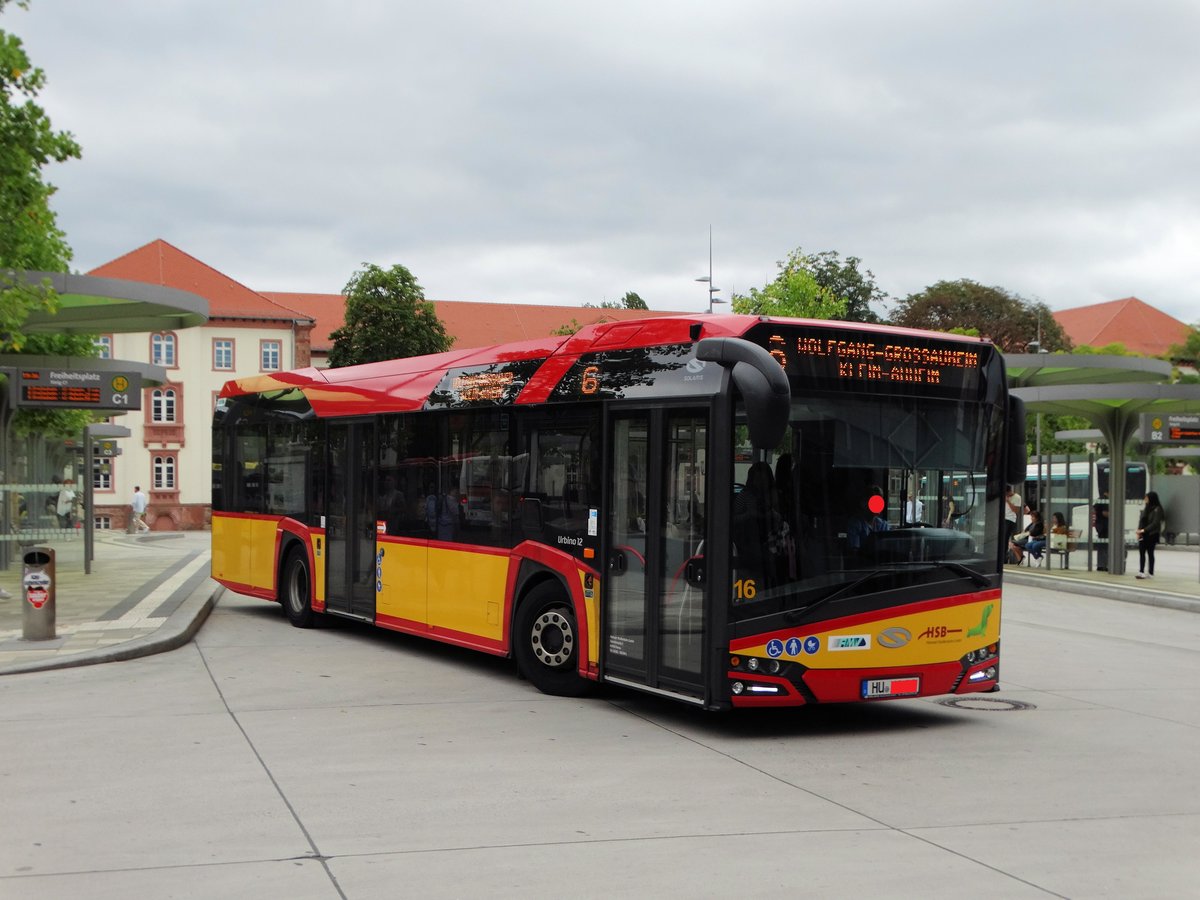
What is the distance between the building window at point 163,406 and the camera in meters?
72.6

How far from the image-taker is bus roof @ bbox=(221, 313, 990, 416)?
9.79 meters

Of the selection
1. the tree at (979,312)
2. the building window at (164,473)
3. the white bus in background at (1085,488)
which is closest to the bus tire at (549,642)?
the white bus in background at (1085,488)

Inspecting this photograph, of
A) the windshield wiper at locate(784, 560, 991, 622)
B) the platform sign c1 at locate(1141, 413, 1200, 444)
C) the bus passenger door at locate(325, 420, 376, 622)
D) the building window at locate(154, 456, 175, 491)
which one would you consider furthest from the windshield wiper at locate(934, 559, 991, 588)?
the building window at locate(154, 456, 175, 491)

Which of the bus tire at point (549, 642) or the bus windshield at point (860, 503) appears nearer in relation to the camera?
the bus windshield at point (860, 503)

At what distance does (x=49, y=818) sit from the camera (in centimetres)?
706

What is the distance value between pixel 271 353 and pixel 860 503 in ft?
224

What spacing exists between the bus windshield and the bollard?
26.7 ft

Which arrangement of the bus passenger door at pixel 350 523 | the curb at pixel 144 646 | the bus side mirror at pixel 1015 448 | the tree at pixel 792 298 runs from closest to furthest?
1. the bus side mirror at pixel 1015 448
2. the curb at pixel 144 646
3. the bus passenger door at pixel 350 523
4. the tree at pixel 792 298

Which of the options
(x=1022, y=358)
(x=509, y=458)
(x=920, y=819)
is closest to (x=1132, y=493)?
(x=1022, y=358)

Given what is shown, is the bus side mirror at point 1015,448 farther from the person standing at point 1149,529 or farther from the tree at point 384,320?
the tree at point 384,320

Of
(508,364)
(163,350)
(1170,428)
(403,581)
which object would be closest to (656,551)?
(508,364)

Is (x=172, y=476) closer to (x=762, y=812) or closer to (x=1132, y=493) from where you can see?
(x=1132, y=493)

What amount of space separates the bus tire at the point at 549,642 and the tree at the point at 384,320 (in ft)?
182

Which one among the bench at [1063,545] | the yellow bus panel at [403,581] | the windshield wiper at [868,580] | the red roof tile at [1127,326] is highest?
the red roof tile at [1127,326]
